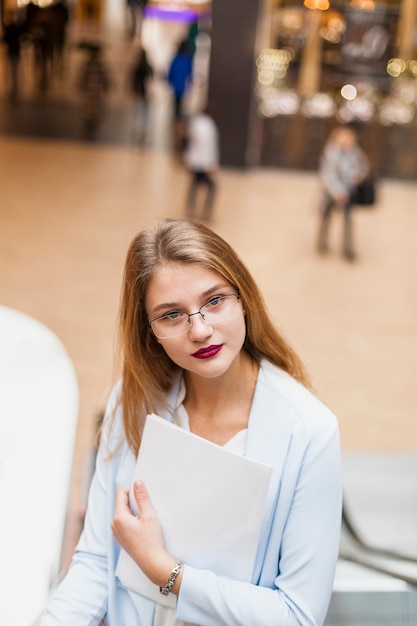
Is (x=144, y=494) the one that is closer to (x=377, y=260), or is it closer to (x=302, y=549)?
(x=302, y=549)

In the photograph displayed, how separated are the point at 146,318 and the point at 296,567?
0.58 metres

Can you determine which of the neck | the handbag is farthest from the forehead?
the handbag

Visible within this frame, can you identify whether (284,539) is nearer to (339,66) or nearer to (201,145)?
(201,145)

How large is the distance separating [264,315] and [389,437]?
14.4 feet

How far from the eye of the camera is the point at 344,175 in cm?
991

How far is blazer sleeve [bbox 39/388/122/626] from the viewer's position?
1.81 metres

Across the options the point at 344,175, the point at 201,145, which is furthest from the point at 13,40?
the point at 344,175

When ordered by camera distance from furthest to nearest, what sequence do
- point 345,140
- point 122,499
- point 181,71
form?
point 181,71 < point 345,140 < point 122,499

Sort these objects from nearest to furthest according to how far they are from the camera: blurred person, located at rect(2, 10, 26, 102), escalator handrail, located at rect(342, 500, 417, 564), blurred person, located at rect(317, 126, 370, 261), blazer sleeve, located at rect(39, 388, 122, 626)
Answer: blazer sleeve, located at rect(39, 388, 122, 626) → escalator handrail, located at rect(342, 500, 417, 564) → blurred person, located at rect(317, 126, 370, 261) → blurred person, located at rect(2, 10, 26, 102)

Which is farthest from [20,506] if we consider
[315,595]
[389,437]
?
[389,437]

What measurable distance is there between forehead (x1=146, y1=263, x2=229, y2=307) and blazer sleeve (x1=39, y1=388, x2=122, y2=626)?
36 centimetres

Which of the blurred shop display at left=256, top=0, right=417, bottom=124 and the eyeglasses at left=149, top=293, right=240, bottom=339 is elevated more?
the blurred shop display at left=256, top=0, right=417, bottom=124

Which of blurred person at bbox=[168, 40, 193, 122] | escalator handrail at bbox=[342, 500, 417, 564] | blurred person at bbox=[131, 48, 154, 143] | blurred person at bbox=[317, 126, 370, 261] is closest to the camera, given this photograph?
escalator handrail at bbox=[342, 500, 417, 564]

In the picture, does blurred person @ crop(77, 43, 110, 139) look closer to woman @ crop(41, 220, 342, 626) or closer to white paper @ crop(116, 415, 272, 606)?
woman @ crop(41, 220, 342, 626)
